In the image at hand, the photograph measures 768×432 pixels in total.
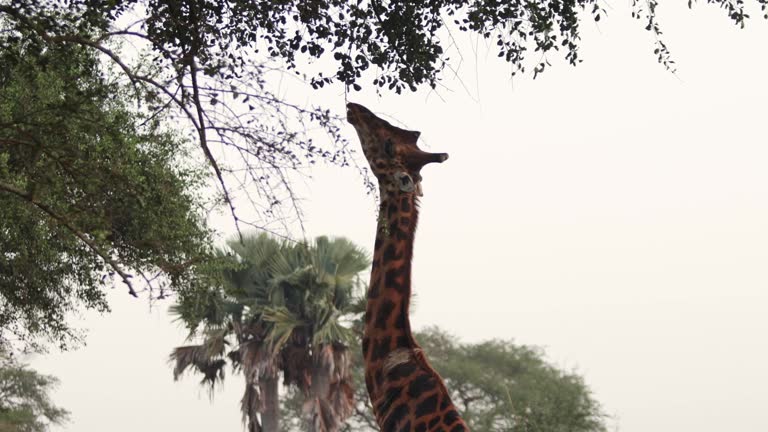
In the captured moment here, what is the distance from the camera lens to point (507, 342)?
44156 millimetres

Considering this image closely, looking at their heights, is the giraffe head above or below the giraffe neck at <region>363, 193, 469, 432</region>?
above

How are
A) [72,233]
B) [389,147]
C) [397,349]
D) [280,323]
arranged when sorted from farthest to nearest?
[280,323], [72,233], [389,147], [397,349]

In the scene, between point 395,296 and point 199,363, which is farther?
point 199,363

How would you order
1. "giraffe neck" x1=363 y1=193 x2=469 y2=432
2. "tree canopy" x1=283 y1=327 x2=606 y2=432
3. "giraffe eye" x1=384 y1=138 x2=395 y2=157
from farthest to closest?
"tree canopy" x1=283 y1=327 x2=606 y2=432
"giraffe eye" x1=384 y1=138 x2=395 y2=157
"giraffe neck" x1=363 y1=193 x2=469 y2=432

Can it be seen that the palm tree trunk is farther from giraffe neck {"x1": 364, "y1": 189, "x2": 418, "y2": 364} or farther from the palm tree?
giraffe neck {"x1": 364, "y1": 189, "x2": 418, "y2": 364}

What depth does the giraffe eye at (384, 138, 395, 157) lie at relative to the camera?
8609 mm

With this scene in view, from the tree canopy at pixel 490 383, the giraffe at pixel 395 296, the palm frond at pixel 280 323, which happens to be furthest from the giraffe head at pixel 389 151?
the tree canopy at pixel 490 383

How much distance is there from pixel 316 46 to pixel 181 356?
1974 centimetres

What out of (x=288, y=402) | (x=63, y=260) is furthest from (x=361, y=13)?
(x=288, y=402)

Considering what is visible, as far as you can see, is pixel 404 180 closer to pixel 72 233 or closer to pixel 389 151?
pixel 389 151

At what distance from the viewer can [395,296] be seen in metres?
8.63

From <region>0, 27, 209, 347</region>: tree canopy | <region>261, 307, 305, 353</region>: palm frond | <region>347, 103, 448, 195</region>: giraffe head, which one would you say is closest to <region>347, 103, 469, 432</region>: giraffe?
<region>347, 103, 448, 195</region>: giraffe head

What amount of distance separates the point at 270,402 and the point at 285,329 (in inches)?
75.1

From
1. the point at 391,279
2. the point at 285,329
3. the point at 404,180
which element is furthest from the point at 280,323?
the point at 404,180
